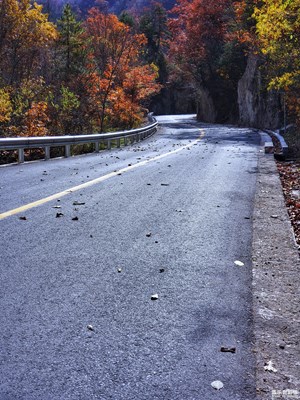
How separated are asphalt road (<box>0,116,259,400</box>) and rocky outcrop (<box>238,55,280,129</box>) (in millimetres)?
29305

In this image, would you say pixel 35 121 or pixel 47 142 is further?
pixel 35 121

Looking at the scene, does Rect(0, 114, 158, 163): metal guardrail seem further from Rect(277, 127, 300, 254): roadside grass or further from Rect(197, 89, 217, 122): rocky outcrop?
Rect(197, 89, 217, 122): rocky outcrop

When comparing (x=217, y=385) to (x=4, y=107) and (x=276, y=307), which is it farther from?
(x=4, y=107)

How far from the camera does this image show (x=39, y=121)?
74.4 ft

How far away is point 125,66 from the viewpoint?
115ft

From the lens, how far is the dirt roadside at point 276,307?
2.26 metres

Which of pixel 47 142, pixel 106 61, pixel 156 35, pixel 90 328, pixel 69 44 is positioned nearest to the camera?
pixel 90 328

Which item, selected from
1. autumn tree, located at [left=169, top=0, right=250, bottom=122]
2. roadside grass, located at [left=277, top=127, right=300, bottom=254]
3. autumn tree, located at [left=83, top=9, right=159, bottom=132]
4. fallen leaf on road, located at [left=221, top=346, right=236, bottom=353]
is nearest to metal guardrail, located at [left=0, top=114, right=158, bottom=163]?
roadside grass, located at [left=277, top=127, right=300, bottom=254]

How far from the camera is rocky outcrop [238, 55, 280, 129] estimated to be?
34.4m

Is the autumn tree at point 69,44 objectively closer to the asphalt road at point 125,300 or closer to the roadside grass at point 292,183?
the roadside grass at point 292,183

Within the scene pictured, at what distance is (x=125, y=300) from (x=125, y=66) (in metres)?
33.8

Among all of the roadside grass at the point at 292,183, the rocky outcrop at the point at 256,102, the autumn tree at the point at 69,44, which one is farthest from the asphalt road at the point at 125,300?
the rocky outcrop at the point at 256,102

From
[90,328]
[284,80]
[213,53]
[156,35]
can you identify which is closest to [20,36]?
[284,80]

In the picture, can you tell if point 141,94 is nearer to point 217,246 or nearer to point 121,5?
point 217,246
